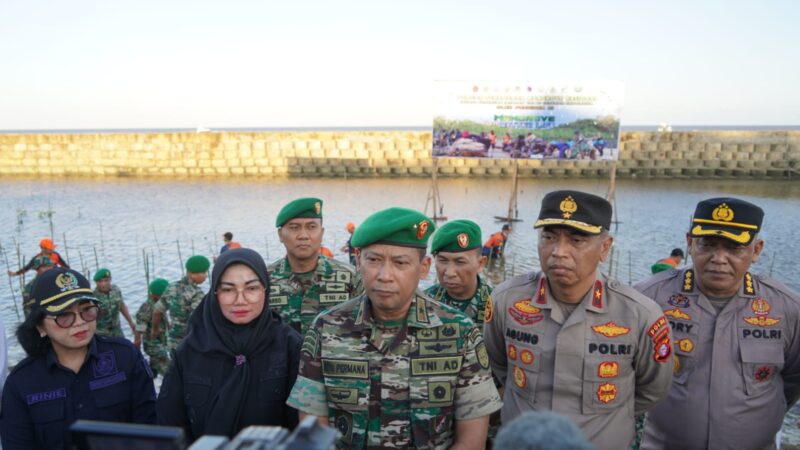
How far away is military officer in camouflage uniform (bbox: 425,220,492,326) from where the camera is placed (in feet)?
11.7

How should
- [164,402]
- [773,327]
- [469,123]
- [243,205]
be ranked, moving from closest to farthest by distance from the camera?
[164,402] < [773,327] < [469,123] < [243,205]

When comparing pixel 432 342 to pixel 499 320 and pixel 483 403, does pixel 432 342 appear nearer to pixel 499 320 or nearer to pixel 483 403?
pixel 483 403

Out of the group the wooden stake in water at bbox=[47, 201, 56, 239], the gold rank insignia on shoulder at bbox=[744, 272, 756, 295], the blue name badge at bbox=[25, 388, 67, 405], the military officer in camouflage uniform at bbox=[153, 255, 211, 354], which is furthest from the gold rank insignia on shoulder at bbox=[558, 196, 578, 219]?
the wooden stake in water at bbox=[47, 201, 56, 239]

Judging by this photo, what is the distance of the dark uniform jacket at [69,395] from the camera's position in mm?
2365

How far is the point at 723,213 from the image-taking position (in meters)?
2.60

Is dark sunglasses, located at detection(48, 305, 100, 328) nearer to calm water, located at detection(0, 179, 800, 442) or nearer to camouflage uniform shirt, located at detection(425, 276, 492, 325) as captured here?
camouflage uniform shirt, located at detection(425, 276, 492, 325)

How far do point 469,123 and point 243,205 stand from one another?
11.3 meters

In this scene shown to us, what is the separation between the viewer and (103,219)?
61.5 ft

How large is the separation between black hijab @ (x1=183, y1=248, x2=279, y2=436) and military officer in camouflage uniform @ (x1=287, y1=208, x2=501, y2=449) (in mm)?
333

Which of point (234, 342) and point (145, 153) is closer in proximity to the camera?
point (234, 342)

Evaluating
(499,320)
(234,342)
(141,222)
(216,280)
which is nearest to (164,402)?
(234,342)

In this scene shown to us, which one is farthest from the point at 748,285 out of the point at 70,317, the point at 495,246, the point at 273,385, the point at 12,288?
the point at 12,288

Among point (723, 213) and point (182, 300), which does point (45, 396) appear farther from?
point (723, 213)

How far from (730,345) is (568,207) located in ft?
3.78
